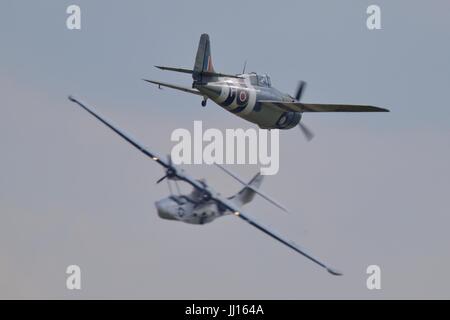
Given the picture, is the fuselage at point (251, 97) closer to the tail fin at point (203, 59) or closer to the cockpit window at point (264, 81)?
the cockpit window at point (264, 81)

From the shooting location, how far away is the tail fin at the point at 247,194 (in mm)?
92312

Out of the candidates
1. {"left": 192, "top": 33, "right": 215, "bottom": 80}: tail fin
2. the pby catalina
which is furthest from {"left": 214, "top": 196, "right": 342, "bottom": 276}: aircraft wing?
{"left": 192, "top": 33, "right": 215, "bottom": 80}: tail fin

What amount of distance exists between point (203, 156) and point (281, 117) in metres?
10.4

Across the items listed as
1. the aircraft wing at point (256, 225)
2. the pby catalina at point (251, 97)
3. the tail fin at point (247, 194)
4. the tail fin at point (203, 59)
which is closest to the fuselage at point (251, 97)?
the pby catalina at point (251, 97)

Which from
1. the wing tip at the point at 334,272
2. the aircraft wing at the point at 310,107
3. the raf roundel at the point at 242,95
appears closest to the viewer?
the wing tip at the point at 334,272

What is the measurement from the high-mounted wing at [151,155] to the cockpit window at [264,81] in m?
10.9

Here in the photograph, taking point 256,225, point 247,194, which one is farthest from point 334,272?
point 247,194

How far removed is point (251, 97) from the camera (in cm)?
9019

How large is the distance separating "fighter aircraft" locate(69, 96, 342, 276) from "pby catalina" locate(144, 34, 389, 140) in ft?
16.8

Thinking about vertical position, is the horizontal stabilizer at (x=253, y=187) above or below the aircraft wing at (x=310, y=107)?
below

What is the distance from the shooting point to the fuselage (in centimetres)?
8750

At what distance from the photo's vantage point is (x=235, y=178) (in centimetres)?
9050
